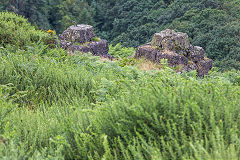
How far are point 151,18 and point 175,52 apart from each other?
31.5 metres

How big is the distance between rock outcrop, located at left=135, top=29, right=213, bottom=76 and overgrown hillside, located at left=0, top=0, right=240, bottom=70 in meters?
Answer: 8.31

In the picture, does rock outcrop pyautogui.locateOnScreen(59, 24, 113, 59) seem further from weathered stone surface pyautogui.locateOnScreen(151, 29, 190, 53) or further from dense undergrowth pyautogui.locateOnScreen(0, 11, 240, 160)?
dense undergrowth pyautogui.locateOnScreen(0, 11, 240, 160)

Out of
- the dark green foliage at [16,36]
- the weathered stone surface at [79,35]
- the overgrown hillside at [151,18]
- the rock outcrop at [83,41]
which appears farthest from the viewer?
the overgrown hillside at [151,18]

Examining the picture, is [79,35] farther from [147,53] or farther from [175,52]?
[175,52]

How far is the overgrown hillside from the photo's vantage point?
26.0 meters

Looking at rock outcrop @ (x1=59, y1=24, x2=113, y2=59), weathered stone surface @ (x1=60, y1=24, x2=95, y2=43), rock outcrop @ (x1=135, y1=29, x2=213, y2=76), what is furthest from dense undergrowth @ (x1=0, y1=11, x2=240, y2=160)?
weathered stone surface @ (x1=60, y1=24, x2=95, y2=43)

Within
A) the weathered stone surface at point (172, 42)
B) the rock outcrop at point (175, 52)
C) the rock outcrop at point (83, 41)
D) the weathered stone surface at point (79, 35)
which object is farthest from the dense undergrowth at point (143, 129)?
the weathered stone surface at point (79, 35)

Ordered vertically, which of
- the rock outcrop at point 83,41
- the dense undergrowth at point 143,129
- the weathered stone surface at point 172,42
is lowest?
the rock outcrop at point 83,41

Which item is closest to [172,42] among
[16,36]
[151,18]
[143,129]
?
[16,36]

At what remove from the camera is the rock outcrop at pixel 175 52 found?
894 centimetres

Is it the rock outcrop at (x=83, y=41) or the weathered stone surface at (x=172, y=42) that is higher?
the weathered stone surface at (x=172, y=42)

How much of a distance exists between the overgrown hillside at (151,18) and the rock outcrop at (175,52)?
8312 millimetres

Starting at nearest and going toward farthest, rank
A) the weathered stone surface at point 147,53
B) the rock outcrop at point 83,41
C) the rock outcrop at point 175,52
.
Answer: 1. the rock outcrop at point 175,52
2. the weathered stone surface at point 147,53
3. the rock outcrop at point 83,41

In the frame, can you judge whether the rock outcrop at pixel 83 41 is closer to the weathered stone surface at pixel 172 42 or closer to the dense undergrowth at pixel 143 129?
the weathered stone surface at pixel 172 42
